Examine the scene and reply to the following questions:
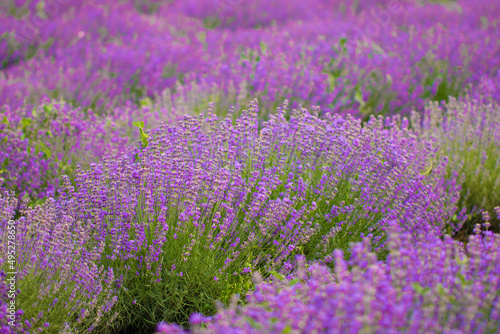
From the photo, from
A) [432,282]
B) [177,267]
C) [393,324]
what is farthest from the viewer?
[177,267]

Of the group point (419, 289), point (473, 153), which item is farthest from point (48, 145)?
point (473, 153)

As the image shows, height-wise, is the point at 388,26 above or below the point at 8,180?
above

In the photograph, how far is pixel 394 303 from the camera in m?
1.16

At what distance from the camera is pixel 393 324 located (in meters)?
1.11

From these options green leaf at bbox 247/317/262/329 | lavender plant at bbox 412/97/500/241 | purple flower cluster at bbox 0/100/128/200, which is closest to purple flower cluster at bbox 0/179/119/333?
green leaf at bbox 247/317/262/329

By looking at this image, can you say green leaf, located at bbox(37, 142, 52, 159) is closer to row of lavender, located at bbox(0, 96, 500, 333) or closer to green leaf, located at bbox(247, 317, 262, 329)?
row of lavender, located at bbox(0, 96, 500, 333)

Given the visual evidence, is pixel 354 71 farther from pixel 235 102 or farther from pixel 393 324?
pixel 393 324

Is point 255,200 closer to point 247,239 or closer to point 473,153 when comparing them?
point 247,239

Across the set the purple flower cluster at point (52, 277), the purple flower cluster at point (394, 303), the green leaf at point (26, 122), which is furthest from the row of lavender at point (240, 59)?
the purple flower cluster at point (394, 303)

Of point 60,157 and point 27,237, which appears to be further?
point 60,157

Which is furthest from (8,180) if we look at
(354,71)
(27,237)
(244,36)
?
(244,36)

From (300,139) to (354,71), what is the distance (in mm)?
2357

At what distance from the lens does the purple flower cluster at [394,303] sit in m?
1.09

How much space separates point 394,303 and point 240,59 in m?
3.88
